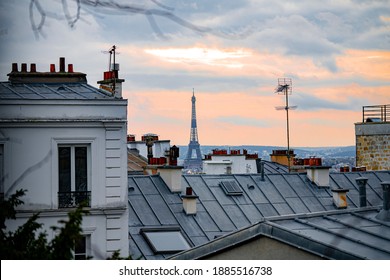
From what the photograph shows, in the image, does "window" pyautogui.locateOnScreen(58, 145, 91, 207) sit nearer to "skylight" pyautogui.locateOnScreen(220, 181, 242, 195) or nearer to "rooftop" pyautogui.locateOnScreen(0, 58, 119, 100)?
"rooftop" pyautogui.locateOnScreen(0, 58, 119, 100)

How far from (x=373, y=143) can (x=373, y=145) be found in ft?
0.63

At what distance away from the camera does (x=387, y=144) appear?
1619 cm

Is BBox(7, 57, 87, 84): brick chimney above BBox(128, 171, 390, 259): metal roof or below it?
above

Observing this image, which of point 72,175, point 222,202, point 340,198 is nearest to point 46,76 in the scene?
point 72,175

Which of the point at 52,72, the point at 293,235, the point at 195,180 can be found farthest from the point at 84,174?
the point at 195,180

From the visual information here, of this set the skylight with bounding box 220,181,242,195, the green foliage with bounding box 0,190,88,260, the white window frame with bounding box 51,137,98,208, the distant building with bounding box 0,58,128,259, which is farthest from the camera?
the skylight with bounding box 220,181,242,195

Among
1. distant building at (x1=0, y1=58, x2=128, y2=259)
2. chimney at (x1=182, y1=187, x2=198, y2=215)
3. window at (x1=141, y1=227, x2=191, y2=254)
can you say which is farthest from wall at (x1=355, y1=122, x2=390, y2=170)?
distant building at (x1=0, y1=58, x2=128, y2=259)

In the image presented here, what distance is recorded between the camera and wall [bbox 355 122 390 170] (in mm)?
16067

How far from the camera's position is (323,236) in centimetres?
699

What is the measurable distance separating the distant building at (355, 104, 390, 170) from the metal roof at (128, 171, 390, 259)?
5.02 feet

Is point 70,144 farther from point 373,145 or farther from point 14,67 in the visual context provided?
point 373,145

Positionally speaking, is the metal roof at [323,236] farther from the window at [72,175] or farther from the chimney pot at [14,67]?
the chimney pot at [14,67]

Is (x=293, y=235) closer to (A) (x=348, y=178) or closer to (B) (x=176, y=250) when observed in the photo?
(B) (x=176, y=250)

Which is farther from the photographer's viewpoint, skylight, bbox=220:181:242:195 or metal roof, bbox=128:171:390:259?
skylight, bbox=220:181:242:195
